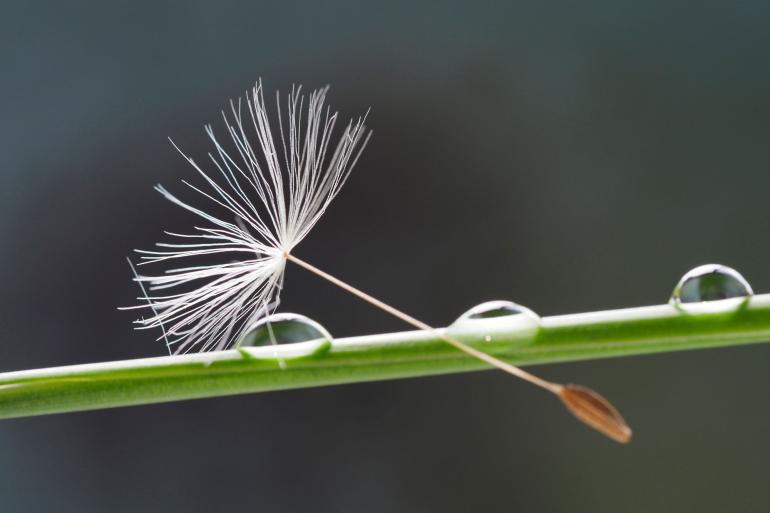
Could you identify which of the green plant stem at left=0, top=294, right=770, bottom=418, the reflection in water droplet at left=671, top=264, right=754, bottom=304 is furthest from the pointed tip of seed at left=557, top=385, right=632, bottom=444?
the reflection in water droplet at left=671, top=264, right=754, bottom=304

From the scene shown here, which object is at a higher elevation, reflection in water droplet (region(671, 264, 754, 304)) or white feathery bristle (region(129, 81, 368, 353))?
white feathery bristle (region(129, 81, 368, 353))

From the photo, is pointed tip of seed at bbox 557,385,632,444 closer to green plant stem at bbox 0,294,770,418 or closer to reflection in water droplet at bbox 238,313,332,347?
green plant stem at bbox 0,294,770,418

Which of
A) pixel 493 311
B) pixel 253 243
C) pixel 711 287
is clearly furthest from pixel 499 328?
pixel 253 243

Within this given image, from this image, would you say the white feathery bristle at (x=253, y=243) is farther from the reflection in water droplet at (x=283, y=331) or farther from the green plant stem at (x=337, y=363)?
the green plant stem at (x=337, y=363)

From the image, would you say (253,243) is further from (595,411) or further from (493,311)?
(595,411)

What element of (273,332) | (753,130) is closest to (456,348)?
(273,332)

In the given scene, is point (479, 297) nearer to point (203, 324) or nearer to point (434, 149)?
point (434, 149)

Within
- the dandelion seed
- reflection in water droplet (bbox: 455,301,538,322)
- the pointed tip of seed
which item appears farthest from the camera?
the dandelion seed
